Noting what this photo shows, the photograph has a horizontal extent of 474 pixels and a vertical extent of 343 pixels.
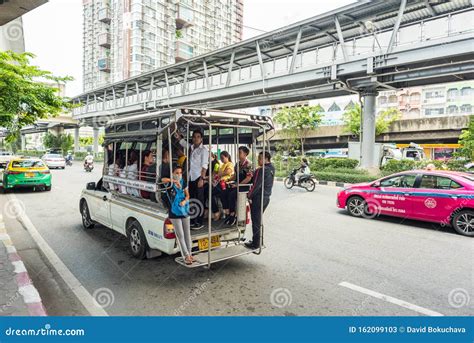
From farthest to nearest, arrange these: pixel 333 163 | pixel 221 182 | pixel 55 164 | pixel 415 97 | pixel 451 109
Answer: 1. pixel 415 97
2. pixel 451 109
3. pixel 55 164
4. pixel 333 163
5. pixel 221 182

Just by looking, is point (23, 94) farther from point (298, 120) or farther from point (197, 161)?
point (298, 120)

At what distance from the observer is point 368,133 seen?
60.8 ft

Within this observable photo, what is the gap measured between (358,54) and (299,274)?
14.3m

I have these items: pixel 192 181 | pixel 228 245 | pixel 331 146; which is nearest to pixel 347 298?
pixel 228 245

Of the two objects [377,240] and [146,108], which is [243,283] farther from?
[146,108]

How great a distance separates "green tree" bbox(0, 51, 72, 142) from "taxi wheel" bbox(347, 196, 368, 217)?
9026mm

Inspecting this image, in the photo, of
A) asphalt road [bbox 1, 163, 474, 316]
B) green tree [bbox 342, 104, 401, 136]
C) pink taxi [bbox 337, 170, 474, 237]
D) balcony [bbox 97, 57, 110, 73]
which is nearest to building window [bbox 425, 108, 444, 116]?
green tree [bbox 342, 104, 401, 136]

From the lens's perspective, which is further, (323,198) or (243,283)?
(323,198)

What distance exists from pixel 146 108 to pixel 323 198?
21.9 meters

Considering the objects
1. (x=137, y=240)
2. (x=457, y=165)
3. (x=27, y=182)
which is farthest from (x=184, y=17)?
(x=137, y=240)

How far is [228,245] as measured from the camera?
530 cm

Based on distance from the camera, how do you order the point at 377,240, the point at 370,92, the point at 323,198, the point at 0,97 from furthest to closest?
the point at 370,92
the point at 323,198
the point at 0,97
the point at 377,240

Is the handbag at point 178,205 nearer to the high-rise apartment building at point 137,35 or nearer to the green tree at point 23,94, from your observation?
the green tree at point 23,94

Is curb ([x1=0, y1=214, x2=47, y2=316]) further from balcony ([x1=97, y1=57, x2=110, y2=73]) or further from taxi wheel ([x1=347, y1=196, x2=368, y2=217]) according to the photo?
balcony ([x1=97, y1=57, x2=110, y2=73])
